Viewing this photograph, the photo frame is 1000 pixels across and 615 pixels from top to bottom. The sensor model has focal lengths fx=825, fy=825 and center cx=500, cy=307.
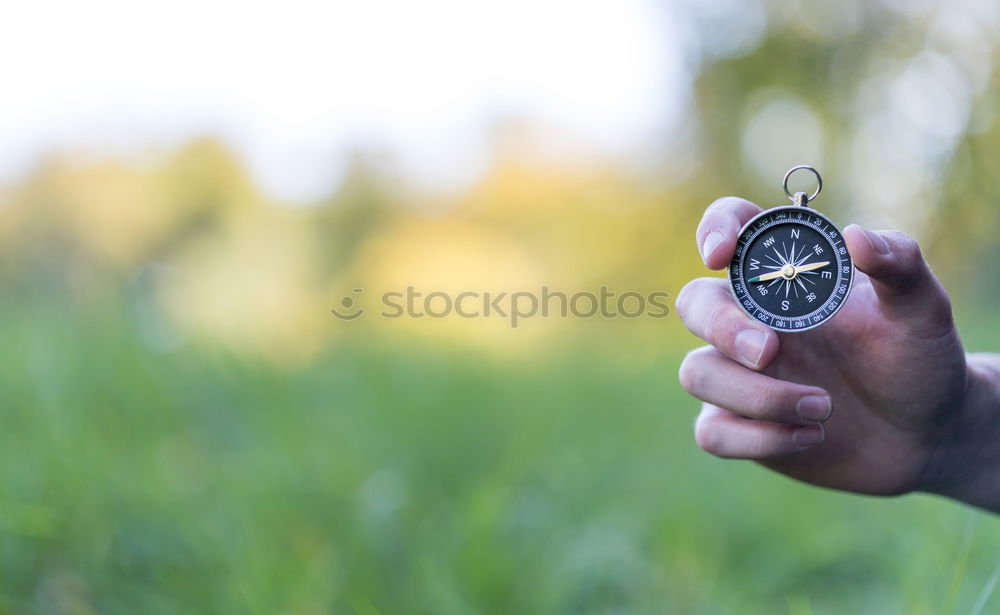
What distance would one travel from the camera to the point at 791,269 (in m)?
1.40

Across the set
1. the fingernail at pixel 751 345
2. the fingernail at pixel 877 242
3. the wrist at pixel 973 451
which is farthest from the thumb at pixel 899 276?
the wrist at pixel 973 451

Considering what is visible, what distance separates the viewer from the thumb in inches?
46.8

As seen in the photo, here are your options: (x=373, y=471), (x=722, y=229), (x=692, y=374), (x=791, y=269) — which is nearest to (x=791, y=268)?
(x=791, y=269)

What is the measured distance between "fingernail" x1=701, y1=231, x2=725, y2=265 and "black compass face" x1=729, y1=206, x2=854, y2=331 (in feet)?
0.20

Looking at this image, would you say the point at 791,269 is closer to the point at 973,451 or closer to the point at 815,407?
the point at 815,407

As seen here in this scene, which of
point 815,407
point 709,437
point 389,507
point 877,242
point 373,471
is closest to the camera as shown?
point 877,242

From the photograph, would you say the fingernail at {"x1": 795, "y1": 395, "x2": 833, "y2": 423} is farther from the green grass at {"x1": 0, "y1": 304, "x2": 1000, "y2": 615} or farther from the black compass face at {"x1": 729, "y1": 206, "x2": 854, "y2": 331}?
the green grass at {"x1": 0, "y1": 304, "x2": 1000, "y2": 615}

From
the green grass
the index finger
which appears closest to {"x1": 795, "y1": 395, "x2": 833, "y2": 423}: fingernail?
the index finger

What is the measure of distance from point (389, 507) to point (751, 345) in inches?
63.7

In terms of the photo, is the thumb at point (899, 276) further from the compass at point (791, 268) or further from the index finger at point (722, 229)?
the index finger at point (722, 229)

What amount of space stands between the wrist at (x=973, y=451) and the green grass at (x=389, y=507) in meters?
0.09

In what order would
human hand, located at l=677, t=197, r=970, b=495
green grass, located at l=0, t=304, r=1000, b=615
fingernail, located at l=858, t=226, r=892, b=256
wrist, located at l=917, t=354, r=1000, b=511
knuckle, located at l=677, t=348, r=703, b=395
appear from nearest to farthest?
fingernail, located at l=858, t=226, r=892, b=256 < human hand, located at l=677, t=197, r=970, b=495 < knuckle, located at l=677, t=348, r=703, b=395 < wrist, located at l=917, t=354, r=1000, b=511 < green grass, located at l=0, t=304, r=1000, b=615

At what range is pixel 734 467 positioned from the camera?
371 centimetres

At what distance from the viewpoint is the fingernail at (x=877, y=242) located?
46.7 inches
